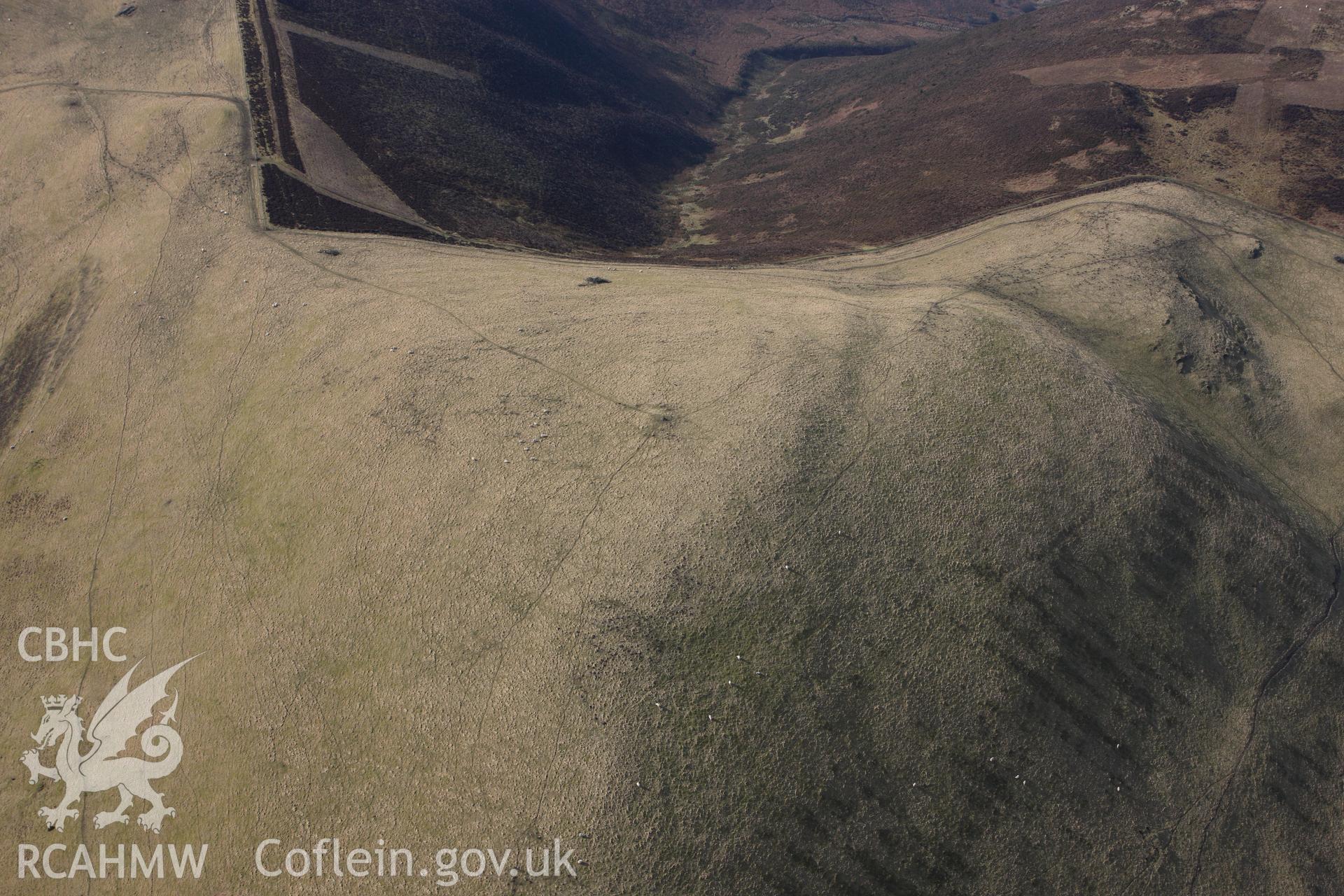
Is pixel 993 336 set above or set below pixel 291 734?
above

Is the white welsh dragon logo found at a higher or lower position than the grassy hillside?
lower

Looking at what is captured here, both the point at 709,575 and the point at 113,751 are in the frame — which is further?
the point at 113,751

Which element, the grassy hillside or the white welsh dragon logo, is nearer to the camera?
the grassy hillside

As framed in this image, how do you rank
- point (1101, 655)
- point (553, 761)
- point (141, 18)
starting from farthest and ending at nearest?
point (141, 18) < point (1101, 655) < point (553, 761)

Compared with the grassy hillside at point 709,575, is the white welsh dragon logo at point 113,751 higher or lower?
lower

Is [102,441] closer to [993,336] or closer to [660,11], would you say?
[993,336]

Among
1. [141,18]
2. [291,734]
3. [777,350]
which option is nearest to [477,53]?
[141,18]

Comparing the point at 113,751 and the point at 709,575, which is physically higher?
the point at 709,575

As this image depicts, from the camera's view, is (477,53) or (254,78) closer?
(254,78)
